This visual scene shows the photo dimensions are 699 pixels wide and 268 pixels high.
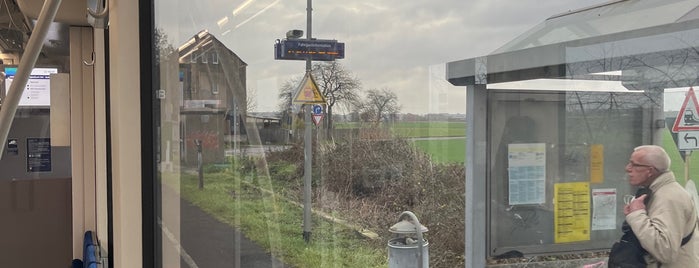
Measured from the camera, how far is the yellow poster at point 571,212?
3.47 feet

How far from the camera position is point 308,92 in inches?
78.7

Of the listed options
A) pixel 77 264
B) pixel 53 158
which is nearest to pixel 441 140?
pixel 77 264

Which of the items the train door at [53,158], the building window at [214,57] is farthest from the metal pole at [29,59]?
the train door at [53,158]

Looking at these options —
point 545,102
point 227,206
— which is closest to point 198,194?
point 227,206

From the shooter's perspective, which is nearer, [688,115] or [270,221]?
[688,115]

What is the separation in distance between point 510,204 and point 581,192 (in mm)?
300

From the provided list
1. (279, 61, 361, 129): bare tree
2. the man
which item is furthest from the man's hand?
(279, 61, 361, 129): bare tree

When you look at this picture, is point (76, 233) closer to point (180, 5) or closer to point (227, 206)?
point (227, 206)

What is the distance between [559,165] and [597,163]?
0.13 metres

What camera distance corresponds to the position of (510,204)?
53.3 inches

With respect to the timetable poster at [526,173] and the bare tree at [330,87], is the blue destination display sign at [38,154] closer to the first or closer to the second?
the bare tree at [330,87]

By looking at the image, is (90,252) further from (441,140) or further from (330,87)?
(441,140)

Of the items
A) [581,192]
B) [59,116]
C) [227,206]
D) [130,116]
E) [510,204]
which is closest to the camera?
[581,192]

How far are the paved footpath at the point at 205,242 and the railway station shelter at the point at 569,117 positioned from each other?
1.05 metres
